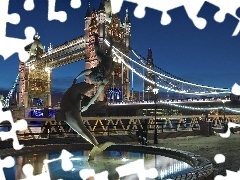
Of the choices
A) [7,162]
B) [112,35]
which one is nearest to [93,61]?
[112,35]

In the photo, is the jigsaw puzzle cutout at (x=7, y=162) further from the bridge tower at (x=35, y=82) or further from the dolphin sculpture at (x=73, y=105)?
the bridge tower at (x=35, y=82)

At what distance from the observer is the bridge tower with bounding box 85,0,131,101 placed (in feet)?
196

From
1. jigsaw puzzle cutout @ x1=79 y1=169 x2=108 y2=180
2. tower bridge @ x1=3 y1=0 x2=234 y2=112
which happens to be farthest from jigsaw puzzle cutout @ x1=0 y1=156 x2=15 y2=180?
tower bridge @ x1=3 y1=0 x2=234 y2=112

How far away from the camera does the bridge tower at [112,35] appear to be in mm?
59709

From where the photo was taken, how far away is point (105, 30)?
62469 mm

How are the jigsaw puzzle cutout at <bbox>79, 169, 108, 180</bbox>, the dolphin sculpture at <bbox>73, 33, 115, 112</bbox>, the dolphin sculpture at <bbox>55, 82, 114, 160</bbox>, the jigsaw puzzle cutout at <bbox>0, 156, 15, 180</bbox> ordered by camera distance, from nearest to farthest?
the jigsaw puzzle cutout at <bbox>79, 169, 108, 180</bbox> → the jigsaw puzzle cutout at <bbox>0, 156, 15, 180</bbox> → the dolphin sculpture at <bbox>55, 82, 114, 160</bbox> → the dolphin sculpture at <bbox>73, 33, 115, 112</bbox>

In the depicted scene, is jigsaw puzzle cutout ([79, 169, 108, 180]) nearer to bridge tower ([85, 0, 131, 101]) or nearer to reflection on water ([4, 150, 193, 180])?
reflection on water ([4, 150, 193, 180])

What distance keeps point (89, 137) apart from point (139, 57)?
60916 millimetres

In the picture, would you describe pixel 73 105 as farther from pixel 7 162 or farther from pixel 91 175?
pixel 7 162

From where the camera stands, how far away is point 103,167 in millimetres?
7125

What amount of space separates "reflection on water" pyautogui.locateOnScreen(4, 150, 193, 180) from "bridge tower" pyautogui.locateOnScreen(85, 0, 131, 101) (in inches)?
1902

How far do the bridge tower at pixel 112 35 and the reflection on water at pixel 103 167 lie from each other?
48.3 meters

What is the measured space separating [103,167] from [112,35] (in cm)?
5703

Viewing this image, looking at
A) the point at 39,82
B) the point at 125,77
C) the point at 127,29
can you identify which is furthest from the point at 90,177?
the point at 39,82
